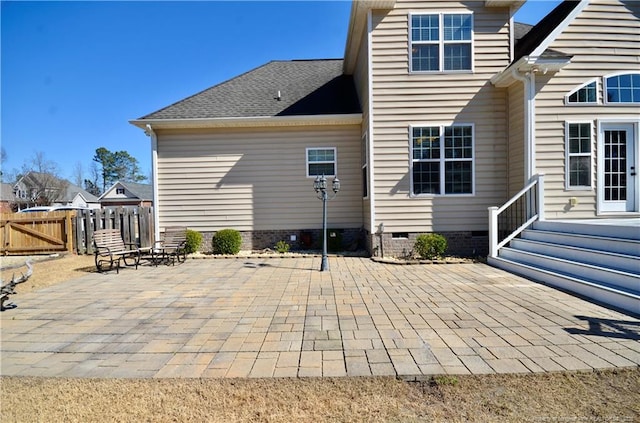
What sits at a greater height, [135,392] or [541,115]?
[541,115]

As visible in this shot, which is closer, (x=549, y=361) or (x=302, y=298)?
(x=549, y=361)

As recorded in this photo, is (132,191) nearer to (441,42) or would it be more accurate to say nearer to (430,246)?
(441,42)

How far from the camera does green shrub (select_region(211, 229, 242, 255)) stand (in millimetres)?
9633

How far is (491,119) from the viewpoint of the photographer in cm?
858

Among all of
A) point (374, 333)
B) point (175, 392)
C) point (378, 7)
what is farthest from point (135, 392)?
point (378, 7)

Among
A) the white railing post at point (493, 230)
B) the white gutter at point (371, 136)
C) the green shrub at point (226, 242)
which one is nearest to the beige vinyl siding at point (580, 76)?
the white railing post at point (493, 230)

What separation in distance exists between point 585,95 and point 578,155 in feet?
4.92

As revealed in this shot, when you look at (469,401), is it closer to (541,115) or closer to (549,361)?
(549,361)

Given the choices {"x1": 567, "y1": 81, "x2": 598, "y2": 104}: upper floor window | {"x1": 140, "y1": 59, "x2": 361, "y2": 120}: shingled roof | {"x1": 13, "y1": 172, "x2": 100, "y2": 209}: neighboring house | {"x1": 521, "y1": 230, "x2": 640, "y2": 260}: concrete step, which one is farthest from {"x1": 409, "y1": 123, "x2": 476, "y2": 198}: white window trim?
{"x1": 13, "y1": 172, "x2": 100, "y2": 209}: neighboring house

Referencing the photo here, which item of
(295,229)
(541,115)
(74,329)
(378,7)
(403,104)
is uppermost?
(378,7)

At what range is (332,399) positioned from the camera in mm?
2465

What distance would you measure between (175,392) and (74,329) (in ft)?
8.09

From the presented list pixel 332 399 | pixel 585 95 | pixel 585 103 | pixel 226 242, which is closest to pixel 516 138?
pixel 585 103

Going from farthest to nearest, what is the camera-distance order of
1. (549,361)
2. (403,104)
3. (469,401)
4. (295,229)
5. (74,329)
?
(295,229) → (403,104) → (74,329) → (549,361) → (469,401)
